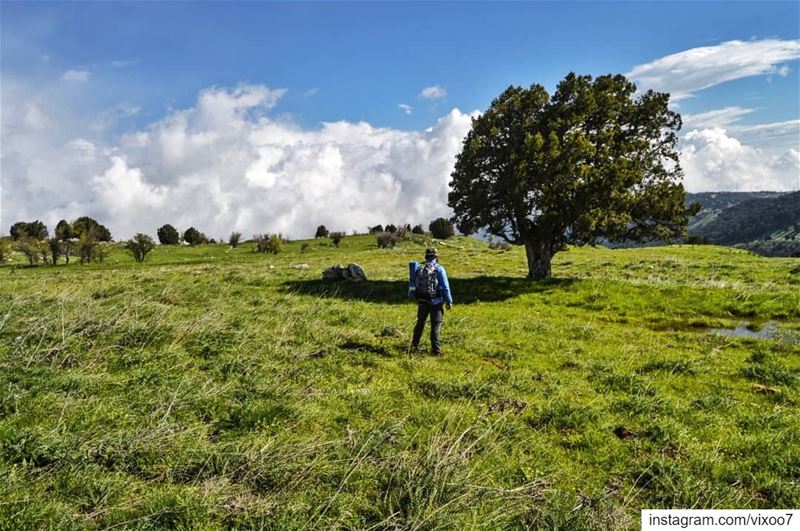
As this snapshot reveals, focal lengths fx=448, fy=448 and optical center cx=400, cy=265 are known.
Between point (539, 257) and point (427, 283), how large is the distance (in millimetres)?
19498

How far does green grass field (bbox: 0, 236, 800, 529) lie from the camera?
596cm

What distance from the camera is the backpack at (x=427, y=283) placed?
1412 cm

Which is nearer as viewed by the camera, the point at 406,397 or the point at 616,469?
the point at 616,469

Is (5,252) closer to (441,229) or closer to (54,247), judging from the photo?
(54,247)

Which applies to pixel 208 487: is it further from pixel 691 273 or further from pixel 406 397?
pixel 691 273

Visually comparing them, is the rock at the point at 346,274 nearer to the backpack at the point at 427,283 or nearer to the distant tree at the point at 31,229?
the backpack at the point at 427,283

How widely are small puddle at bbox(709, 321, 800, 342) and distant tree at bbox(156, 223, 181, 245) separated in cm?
11415

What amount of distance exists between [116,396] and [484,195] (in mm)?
24728

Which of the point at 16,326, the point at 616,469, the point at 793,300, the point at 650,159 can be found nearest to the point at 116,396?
the point at 16,326

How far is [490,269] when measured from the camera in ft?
140

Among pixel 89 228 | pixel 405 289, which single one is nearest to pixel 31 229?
pixel 89 228

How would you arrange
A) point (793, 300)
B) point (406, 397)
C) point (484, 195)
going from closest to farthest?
point (406, 397) < point (793, 300) < point (484, 195)

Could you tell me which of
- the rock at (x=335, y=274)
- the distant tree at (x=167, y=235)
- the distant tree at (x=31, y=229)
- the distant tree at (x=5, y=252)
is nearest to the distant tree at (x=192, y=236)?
the distant tree at (x=167, y=235)

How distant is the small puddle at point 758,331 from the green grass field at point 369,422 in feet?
1.20
